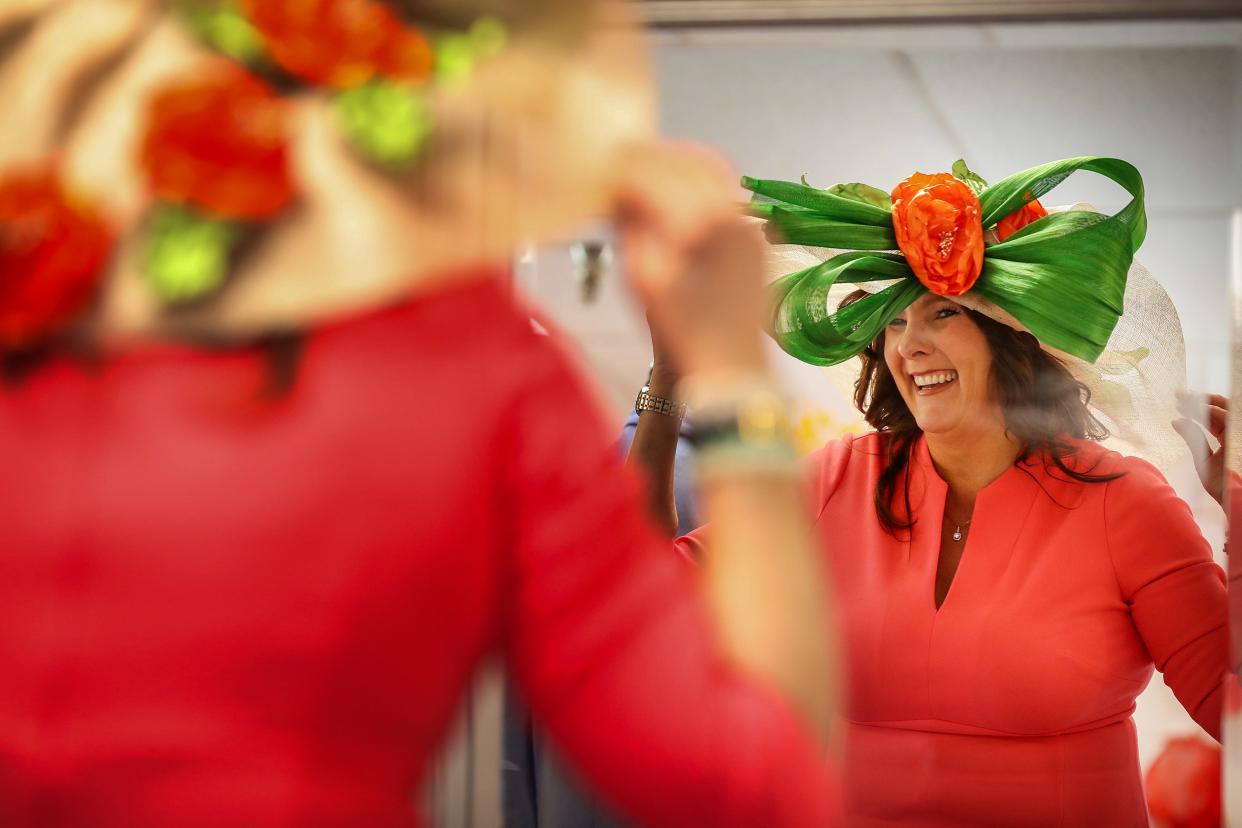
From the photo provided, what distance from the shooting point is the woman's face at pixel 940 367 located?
124 centimetres

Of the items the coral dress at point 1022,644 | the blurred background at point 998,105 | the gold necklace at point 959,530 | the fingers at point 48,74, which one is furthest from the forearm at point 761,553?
the gold necklace at point 959,530

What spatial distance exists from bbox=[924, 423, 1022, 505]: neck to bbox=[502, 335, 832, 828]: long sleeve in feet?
2.54

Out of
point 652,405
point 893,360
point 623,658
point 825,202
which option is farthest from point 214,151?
point 893,360

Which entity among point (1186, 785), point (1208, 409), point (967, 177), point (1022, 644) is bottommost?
point (1186, 785)

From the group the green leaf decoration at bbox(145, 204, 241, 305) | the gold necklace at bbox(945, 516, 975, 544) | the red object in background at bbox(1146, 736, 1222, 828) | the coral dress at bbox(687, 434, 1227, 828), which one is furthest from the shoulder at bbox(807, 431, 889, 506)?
the green leaf decoration at bbox(145, 204, 241, 305)

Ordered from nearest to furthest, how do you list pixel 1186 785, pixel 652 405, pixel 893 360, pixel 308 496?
1. pixel 308 496
2. pixel 652 405
3. pixel 1186 785
4. pixel 893 360

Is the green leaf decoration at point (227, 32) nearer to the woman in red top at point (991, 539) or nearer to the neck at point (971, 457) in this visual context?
the woman in red top at point (991, 539)

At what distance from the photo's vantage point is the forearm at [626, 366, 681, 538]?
95 cm

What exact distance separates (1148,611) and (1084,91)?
0.50 metres

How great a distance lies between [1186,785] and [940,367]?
459 mm

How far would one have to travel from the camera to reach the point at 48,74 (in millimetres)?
551

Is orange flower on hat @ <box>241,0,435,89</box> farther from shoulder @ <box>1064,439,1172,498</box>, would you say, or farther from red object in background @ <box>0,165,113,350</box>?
shoulder @ <box>1064,439,1172,498</box>

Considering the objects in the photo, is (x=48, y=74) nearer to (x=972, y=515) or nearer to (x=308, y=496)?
(x=308, y=496)

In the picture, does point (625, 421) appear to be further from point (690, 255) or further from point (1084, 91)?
point (1084, 91)
